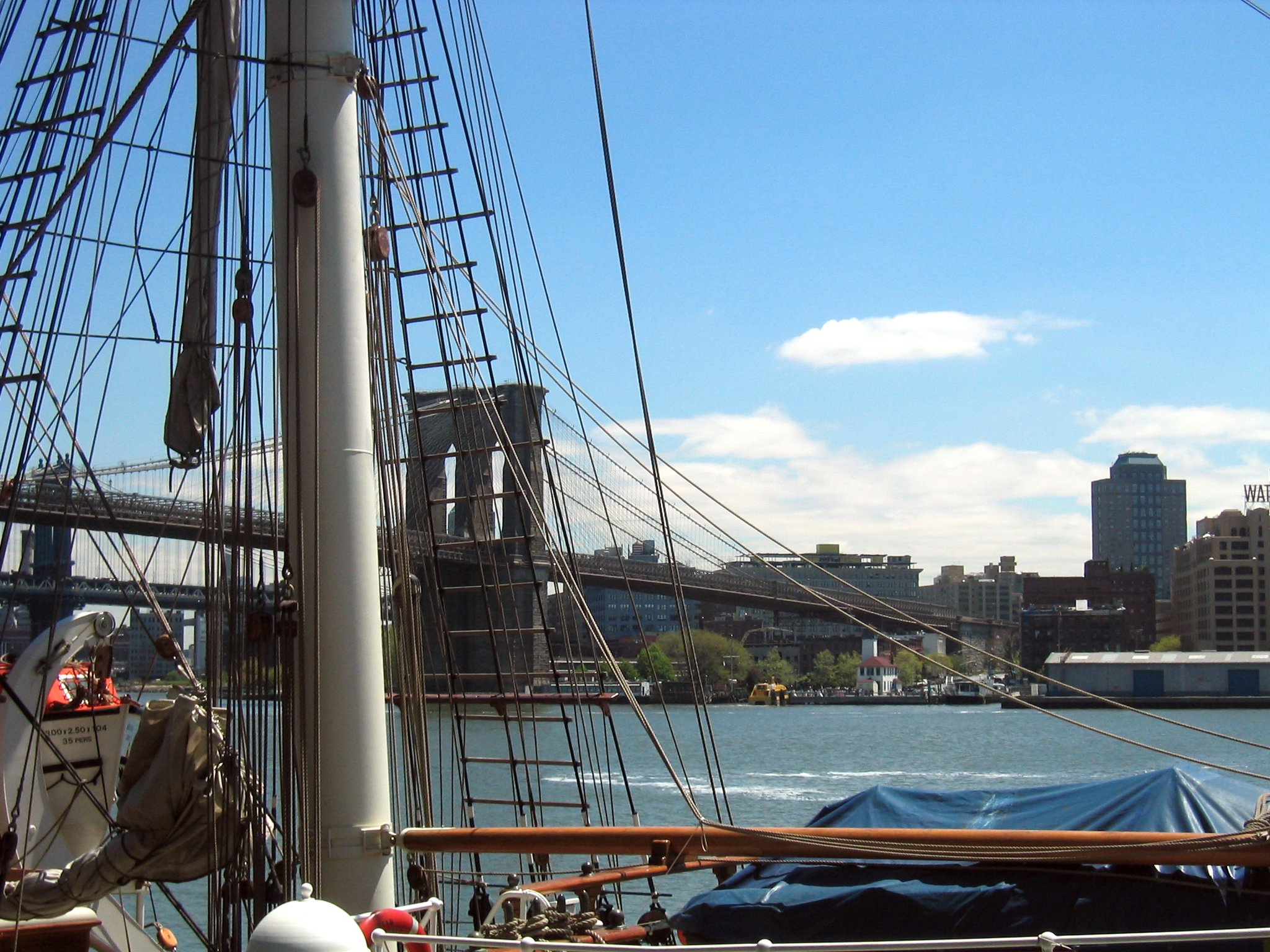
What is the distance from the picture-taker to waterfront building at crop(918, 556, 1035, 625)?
484 ft

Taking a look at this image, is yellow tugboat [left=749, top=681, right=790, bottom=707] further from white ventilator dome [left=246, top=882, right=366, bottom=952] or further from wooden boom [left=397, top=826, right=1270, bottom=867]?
white ventilator dome [left=246, top=882, right=366, bottom=952]

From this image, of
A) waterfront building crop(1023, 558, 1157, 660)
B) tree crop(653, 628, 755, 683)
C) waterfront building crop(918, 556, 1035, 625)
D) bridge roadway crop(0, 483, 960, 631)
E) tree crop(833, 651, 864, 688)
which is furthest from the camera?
waterfront building crop(918, 556, 1035, 625)

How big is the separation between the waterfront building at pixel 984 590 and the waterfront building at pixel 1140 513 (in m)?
26.5

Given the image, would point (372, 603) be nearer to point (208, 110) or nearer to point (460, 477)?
point (208, 110)

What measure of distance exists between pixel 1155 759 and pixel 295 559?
1302 inches

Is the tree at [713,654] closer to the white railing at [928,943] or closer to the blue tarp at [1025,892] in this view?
the blue tarp at [1025,892]

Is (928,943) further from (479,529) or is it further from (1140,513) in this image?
(1140,513)

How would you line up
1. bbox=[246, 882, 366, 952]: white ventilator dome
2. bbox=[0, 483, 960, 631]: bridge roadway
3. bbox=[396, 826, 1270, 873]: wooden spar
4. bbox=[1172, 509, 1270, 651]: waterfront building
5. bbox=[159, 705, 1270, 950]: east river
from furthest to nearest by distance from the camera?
bbox=[1172, 509, 1270, 651]: waterfront building → bbox=[159, 705, 1270, 950]: east river → bbox=[0, 483, 960, 631]: bridge roadway → bbox=[396, 826, 1270, 873]: wooden spar → bbox=[246, 882, 366, 952]: white ventilator dome

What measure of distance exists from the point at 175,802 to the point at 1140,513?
Result: 198 meters

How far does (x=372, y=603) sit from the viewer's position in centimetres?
446

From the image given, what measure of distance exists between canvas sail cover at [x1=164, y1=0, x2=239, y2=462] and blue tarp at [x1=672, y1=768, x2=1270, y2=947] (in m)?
2.87

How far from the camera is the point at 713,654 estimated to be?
75938 millimetres

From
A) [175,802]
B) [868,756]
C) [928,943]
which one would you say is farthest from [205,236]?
[868,756]

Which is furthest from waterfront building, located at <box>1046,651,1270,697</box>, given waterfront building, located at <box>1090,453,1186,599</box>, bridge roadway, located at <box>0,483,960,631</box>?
waterfront building, located at <box>1090,453,1186,599</box>
